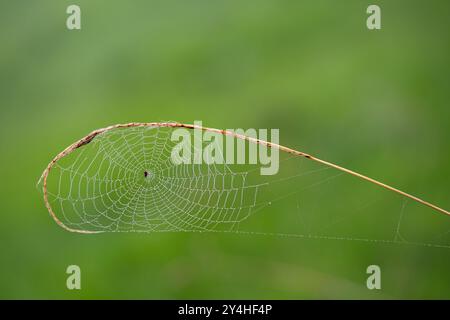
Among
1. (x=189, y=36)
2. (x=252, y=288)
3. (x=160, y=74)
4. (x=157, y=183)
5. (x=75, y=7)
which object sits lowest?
(x=252, y=288)

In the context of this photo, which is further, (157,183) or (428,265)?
(428,265)

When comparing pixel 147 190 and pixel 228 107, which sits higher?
pixel 228 107

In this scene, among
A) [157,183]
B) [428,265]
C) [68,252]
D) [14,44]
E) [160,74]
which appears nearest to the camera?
[157,183]

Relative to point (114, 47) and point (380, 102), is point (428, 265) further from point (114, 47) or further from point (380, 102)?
point (114, 47)

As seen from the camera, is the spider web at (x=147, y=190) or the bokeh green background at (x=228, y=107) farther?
the bokeh green background at (x=228, y=107)

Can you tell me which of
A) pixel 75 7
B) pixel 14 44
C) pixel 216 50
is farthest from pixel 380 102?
pixel 14 44

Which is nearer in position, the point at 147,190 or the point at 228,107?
the point at 147,190

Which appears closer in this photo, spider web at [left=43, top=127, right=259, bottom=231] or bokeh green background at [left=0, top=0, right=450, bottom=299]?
spider web at [left=43, top=127, right=259, bottom=231]

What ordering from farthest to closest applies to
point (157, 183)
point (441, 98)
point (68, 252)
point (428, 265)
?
point (441, 98)
point (68, 252)
point (428, 265)
point (157, 183)
